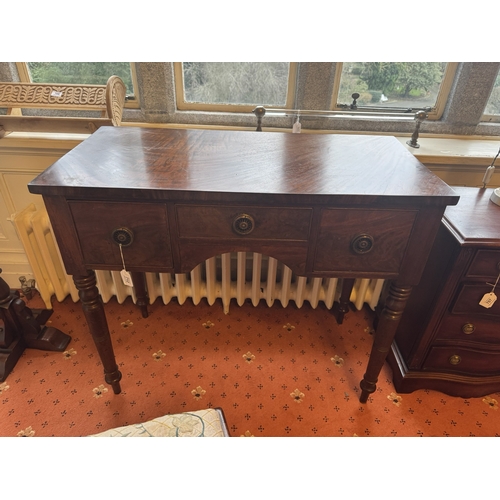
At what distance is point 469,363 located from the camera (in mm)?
1359

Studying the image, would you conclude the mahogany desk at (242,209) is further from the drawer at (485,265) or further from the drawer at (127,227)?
the drawer at (485,265)

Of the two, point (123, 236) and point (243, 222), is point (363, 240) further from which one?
point (123, 236)

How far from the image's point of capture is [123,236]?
0.97 meters

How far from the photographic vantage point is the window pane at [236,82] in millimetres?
1607

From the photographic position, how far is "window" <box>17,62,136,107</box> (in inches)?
63.0

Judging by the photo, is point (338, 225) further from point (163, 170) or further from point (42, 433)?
point (42, 433)

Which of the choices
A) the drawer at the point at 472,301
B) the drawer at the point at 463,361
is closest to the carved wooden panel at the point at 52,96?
the drawer at the point at 472,301

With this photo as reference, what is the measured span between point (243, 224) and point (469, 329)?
940mm

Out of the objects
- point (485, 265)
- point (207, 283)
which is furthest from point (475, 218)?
point (207, 283)

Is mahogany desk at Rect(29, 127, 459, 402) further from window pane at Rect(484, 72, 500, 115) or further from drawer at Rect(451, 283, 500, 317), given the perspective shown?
window pane at Rect(484, 72, 500, 115)

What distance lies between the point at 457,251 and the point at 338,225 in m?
0.46
